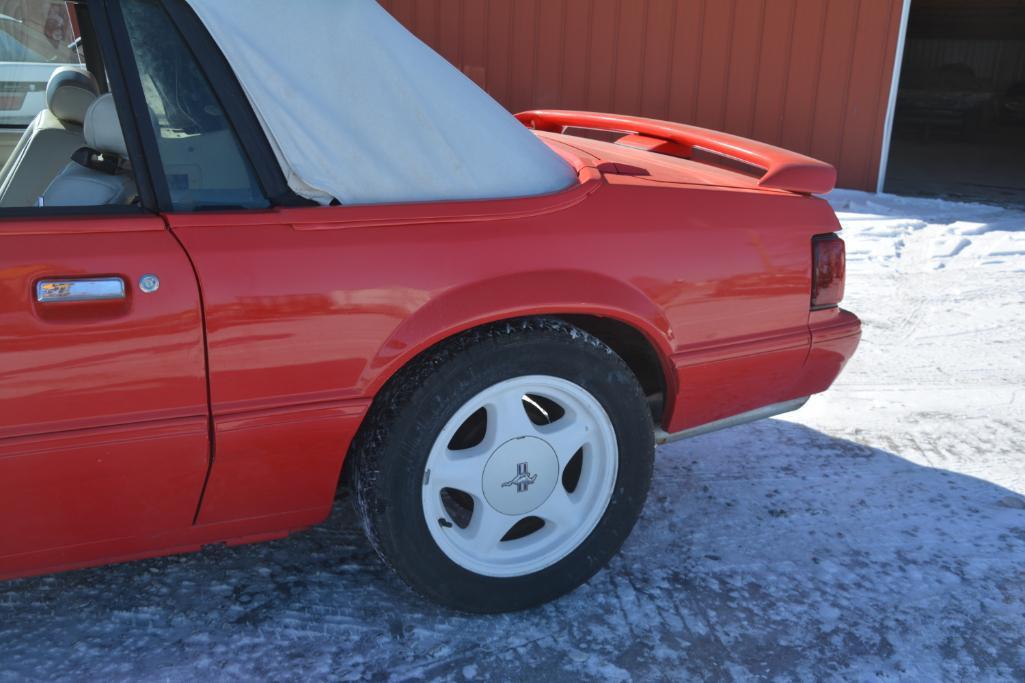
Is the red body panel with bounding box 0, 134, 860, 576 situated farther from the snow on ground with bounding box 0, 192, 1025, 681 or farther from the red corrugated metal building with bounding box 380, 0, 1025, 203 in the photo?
the red corrugated metal building with bounding box 380, 0, 1025, 203

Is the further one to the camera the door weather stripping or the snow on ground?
the door weather stripping

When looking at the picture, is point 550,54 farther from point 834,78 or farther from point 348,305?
point 348,305

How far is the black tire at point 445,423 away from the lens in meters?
2.18

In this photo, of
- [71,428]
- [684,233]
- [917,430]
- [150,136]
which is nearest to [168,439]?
[71,428]

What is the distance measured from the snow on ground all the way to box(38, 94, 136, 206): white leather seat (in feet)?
3.47

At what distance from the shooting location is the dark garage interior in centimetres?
1036

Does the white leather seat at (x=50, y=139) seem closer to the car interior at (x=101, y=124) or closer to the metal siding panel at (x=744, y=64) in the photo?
the car interior at (x=101, y=124)

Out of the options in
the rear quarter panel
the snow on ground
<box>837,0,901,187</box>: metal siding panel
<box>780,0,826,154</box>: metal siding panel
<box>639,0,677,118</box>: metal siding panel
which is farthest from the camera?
<box>639,0,677,118</box>: metal siding panel

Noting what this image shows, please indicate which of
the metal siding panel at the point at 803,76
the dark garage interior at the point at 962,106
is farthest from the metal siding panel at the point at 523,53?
the dark garage interior at the point at 962,106

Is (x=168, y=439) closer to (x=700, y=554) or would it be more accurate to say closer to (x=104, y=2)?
(x=104, y=2)

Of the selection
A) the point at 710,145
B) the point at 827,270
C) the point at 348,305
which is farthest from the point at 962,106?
the point at 348,305

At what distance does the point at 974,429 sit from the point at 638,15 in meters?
5.92

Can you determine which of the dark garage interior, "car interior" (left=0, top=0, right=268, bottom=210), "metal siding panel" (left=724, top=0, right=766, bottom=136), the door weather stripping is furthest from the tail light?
the dark garage interior

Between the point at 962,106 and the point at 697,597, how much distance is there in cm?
1695
